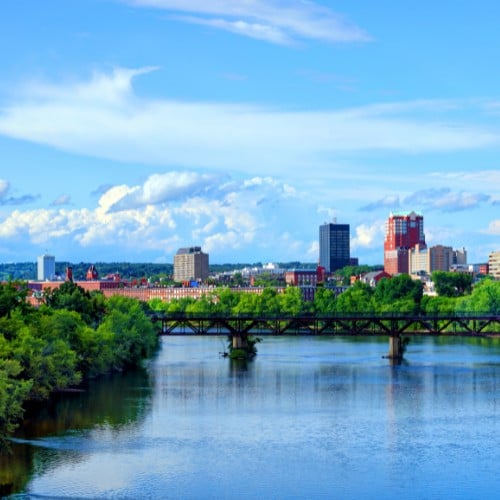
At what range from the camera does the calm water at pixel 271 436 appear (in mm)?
54750

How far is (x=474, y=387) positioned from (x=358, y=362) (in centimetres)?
2570

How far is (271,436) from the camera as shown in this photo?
2662 inches

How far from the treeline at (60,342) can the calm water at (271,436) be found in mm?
2241

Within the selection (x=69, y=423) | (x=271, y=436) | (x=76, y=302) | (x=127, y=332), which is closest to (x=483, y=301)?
(x=127, y=332)

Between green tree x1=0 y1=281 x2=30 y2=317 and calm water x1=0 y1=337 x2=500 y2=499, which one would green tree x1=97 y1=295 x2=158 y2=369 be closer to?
calm water x1=0 y1=337 x2=500 y2=499

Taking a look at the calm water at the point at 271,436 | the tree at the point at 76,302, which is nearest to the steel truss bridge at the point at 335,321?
the tree at the point at 76,302

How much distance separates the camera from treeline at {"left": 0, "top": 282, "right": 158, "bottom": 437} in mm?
68812

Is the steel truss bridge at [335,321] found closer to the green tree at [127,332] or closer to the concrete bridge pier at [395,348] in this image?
the concrete bridge pier at [395,348]

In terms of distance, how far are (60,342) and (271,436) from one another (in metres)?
22.8

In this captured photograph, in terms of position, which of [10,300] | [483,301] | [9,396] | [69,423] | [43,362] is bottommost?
[69,423]

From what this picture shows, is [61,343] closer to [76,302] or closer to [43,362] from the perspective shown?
[43,362]

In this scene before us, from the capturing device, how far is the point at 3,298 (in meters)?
88.8

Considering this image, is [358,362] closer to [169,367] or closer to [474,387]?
[169,367]

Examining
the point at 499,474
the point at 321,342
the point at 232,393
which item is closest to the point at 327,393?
the point at 232,393
